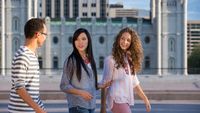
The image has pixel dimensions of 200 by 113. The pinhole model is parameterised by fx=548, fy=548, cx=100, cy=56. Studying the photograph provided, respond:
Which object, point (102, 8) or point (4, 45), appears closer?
point (4, 45)

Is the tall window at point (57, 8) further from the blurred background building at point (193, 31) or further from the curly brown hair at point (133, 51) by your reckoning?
the curly brown hair at point (133, 51)

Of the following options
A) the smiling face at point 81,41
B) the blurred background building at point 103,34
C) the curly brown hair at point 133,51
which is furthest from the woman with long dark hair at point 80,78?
the blurred background building at point 103,34

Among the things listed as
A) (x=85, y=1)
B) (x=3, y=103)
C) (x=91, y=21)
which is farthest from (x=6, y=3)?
(x=3, y=103)

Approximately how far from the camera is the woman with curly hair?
5.23m

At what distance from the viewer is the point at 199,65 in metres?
70.7

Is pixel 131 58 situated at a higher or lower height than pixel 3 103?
higher

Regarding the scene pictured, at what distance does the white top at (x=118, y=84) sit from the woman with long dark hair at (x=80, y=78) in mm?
332

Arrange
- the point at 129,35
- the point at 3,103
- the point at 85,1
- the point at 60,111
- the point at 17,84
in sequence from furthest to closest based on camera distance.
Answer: the point at 85,1 < the point at 3,103 < the point at 60,111 < the point at 129,35 < the point at 17,84

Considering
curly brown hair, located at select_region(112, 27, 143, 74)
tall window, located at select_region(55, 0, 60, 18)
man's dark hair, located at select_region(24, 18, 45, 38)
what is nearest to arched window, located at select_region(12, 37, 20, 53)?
tall window, located at select_region(55, 0, 60, 18)

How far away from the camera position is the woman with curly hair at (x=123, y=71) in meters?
5.23

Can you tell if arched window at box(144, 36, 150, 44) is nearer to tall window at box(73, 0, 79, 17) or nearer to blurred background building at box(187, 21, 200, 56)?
tall window at box(73, 0, 79, 17)

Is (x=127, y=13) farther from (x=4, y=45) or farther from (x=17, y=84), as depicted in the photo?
(x=17, y=84)

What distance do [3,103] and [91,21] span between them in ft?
193

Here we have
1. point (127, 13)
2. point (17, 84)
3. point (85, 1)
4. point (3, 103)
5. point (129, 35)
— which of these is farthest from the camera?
point (127, 13)
